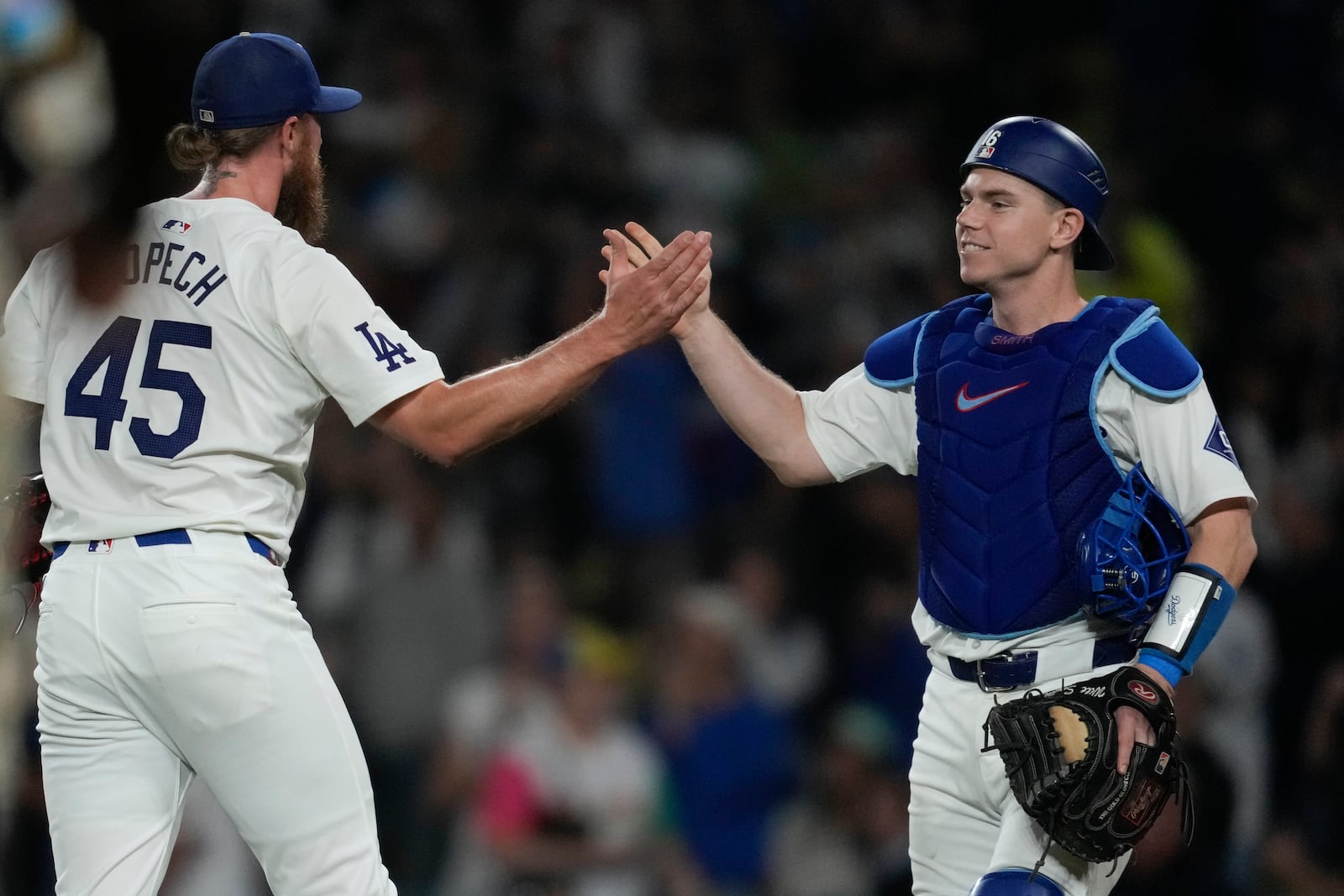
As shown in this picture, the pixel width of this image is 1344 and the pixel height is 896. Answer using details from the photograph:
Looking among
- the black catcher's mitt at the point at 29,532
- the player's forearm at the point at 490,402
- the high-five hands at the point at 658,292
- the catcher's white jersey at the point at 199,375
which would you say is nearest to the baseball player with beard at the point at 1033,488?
the high-five hands at the point at 658,292

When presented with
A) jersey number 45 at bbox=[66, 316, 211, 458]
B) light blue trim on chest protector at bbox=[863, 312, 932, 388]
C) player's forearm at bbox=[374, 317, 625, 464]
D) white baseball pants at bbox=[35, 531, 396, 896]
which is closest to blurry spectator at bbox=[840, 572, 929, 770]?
light blue trim on chest protector at bbox=[863, 312, 932, 388]

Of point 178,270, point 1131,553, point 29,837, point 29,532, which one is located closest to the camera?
point 178,270

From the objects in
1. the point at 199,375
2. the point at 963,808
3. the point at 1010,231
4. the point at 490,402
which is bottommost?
the point at 963,808

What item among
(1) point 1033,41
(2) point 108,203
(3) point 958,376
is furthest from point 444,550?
(2) point 108,203

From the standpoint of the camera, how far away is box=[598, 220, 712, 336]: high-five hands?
14.2 ft

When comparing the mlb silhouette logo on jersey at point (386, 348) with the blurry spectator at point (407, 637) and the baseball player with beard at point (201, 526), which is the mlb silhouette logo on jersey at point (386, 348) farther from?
the blurry spectator at point (407, 637)

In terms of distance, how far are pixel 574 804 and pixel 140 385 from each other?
14.1 feet

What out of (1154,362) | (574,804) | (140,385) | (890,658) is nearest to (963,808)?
(1154,362)

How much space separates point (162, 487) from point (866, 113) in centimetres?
796

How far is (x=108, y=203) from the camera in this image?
1.66 metres

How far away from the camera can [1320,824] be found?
24.1 ft

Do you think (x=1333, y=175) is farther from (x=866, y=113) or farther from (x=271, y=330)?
(x=271, y=330)

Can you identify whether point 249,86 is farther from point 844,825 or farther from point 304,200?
point 844,825

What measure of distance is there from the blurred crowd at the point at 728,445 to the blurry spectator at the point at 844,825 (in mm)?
20
